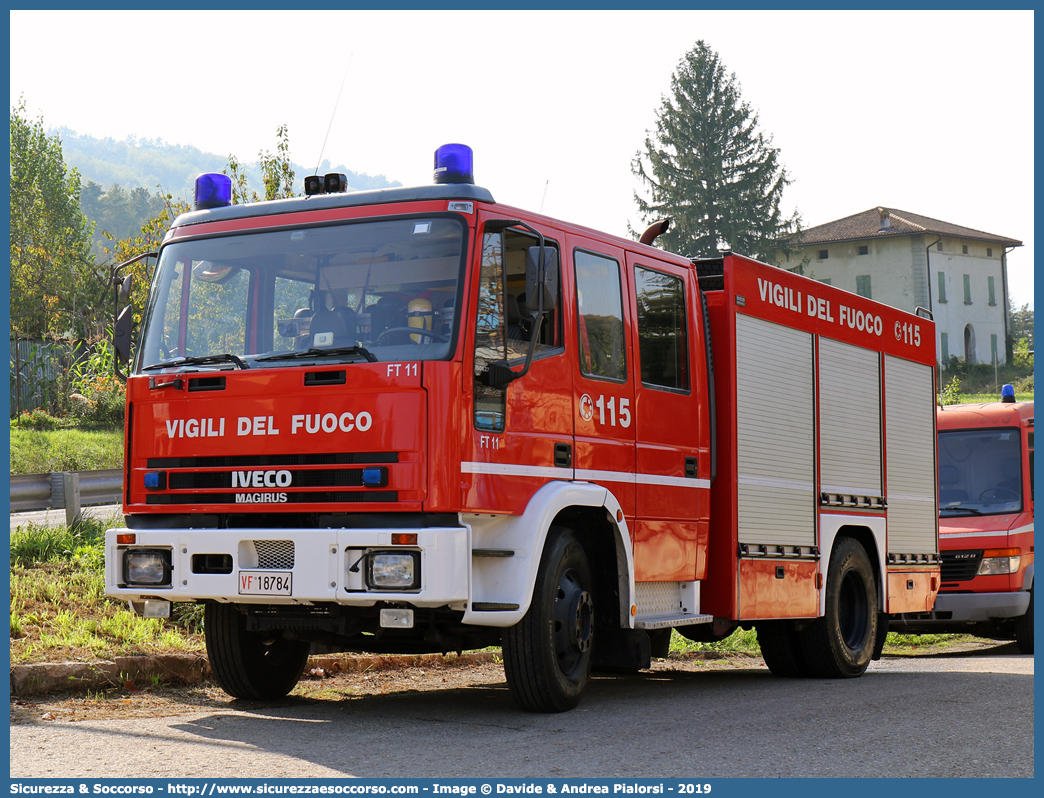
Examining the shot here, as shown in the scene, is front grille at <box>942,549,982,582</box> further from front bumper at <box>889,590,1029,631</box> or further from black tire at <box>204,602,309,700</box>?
black tire at <box>204,602,309,700</box>

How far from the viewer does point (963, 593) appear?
1297 centimetres

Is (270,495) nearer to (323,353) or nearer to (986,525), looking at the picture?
(323,353)

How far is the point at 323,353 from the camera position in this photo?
6.79 metres

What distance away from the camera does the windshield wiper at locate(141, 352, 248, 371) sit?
7.02 m

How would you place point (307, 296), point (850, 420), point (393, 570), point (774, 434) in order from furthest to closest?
point (850, 420), point (774, 434), point (307, 296), point (393, 570)

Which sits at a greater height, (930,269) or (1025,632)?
(930,269)

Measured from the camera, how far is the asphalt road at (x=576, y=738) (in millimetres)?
5609

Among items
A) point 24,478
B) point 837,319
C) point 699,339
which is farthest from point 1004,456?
point 24,478

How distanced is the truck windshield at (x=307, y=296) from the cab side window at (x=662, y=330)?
1941mm

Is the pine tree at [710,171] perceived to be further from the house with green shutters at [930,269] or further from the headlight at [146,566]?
the headlight at [146,566]

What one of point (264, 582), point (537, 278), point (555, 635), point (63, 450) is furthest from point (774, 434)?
point (63, 450)

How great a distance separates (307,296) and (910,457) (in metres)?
6.80

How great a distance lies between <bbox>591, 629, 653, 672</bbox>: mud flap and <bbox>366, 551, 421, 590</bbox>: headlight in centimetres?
196

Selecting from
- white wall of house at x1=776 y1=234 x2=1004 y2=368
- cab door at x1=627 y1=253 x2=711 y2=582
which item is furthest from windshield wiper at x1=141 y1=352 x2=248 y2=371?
white wall of house at x1=776 y1=234 x2=1004 y2=368
